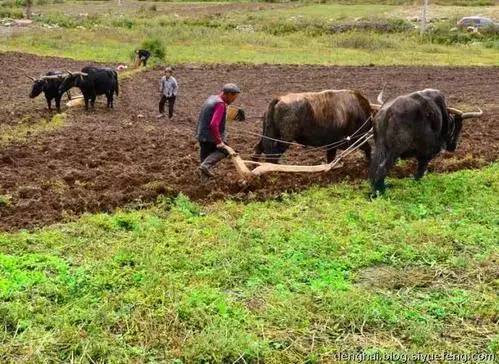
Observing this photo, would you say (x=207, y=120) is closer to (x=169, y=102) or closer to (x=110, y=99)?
(x=169, y=102)

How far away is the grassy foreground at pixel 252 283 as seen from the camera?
5457 mm

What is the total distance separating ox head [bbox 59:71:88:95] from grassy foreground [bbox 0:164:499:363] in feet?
31.9

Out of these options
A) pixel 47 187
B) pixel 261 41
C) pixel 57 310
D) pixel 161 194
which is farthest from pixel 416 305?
pixel 261 41

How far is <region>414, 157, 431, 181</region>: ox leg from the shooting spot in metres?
10.4

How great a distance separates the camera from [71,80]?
693 inches

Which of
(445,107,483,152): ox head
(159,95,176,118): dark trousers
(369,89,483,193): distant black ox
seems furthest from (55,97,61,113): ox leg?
(445,107,483,152): ox head

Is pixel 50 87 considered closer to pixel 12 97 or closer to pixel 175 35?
pixel 12 97

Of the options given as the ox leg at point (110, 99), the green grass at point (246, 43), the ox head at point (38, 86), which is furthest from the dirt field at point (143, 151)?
the green grass at point (246, 43)

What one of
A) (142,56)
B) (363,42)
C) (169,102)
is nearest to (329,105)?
(169,102)

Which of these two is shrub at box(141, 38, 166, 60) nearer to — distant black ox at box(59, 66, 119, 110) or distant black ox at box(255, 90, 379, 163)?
distant black ox at box(59, 66, 119, 110)

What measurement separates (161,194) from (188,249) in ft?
7.91

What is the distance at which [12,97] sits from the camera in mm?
19406

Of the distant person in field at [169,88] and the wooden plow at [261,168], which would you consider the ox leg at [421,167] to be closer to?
the wooden plow at [261,168]

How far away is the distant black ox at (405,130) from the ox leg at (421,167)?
0.09 metres
